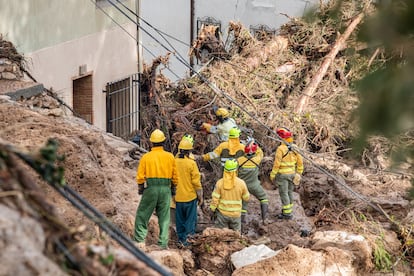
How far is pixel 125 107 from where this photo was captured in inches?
698

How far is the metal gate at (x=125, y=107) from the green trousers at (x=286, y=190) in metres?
5.42

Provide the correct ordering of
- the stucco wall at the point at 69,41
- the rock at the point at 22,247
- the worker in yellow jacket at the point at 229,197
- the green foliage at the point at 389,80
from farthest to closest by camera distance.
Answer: the stucco wall at the point at 69,41
the worker in yellow jacket at the point at 229,197
the rock at the point at 22,247
the green foliage at the point at 389,80

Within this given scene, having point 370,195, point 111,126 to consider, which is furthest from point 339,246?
point 111,126

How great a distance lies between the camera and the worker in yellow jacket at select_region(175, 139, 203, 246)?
34.5 feet

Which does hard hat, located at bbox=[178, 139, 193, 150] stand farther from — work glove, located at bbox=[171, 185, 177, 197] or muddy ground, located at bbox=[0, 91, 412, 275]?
muddy ground, located at bbox=[0, 91, 412, 275]

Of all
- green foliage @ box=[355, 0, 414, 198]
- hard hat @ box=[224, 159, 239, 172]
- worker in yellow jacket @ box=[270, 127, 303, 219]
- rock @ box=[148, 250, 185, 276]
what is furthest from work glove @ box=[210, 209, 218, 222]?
green foliage @ box=[355, 0, 414, 198]

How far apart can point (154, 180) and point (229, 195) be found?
1334 millimetres

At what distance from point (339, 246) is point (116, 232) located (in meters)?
5.68

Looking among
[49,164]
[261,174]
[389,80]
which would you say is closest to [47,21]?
[261,174]

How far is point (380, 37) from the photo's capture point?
342cm

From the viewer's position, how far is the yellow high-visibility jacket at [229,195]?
1063 centimetres

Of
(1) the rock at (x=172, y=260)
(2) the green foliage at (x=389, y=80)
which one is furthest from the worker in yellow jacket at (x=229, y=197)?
(2) the green foliage at (x=389, y=80)

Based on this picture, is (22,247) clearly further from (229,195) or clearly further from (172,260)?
Answer: (229,195)

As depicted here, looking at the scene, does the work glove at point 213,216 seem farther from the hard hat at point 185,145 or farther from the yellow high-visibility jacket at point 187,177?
the hard hat at point 185,145
